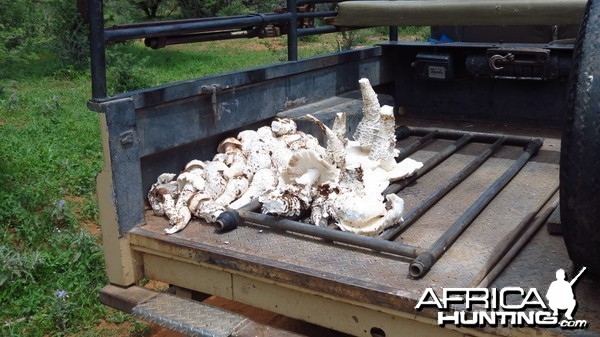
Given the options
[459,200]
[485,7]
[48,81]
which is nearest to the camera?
[459,200]

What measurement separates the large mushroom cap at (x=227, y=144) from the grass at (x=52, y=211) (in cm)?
109

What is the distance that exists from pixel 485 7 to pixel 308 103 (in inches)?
40.3

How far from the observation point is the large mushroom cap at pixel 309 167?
284cm

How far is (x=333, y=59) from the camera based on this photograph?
3.98m

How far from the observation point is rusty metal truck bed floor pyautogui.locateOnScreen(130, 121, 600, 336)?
6.98 ft

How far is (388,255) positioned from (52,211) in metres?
3.25

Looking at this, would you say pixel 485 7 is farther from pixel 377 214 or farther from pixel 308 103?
pixel 377 214

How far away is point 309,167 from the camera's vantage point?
2.88m

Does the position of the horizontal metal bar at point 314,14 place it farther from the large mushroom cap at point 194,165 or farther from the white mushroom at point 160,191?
the white mushroom at point 160,191

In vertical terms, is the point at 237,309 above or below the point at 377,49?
below

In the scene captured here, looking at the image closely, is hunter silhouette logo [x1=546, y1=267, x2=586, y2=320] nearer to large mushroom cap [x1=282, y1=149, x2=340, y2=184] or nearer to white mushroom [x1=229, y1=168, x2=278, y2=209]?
large mushroom cap [x1=282, y1=149, x2=340, y2=184]

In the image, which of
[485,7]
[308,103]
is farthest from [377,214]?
[485,7]

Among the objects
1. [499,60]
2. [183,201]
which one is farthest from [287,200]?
[499,60]

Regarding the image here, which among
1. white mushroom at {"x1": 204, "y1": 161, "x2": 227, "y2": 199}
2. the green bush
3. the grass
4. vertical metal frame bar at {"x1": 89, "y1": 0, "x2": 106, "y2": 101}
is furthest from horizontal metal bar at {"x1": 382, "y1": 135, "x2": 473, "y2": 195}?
the green bush
